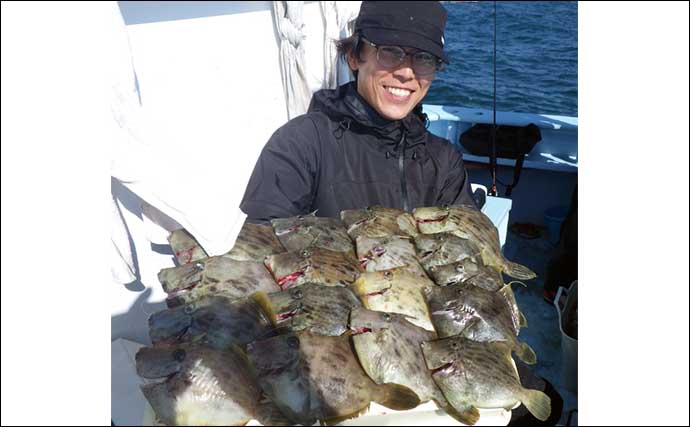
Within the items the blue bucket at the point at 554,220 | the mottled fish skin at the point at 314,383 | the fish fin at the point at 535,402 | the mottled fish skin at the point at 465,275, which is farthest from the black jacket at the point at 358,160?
the blue bucket at the point at 554,220

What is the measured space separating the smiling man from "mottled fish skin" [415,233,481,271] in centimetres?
59

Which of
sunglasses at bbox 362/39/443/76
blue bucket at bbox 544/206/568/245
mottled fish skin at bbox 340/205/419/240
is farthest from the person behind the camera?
blue bucket at bbox 544/206/568/245

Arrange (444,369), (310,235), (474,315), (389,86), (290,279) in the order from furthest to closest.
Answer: (389,86) → (310,235) → (290,279) → (474,315) → (444,369)

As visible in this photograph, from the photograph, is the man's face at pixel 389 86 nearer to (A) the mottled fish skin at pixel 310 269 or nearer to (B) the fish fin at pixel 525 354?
(A) the mottled fish skin at pixel 310 269

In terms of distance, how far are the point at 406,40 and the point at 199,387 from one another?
1862 millimetres

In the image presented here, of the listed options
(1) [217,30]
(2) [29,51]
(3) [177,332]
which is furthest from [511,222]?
(2) [29,51]

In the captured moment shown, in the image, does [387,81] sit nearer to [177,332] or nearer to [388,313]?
[388,313]

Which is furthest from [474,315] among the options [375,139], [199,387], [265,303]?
[375,139]

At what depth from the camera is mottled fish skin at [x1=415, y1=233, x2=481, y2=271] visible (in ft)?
7.11

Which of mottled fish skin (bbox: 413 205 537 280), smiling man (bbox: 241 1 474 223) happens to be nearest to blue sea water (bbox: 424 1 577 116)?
smiling man (bbox: 241 1 474 223)

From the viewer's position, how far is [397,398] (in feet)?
4.77

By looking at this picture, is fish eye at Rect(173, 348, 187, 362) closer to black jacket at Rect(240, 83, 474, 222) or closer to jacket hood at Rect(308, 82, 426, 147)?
black jacket at Rect(240, 83, 474, 222)

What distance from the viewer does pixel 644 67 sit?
2.69ft

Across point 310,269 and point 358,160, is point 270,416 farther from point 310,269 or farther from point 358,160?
point 358,160
